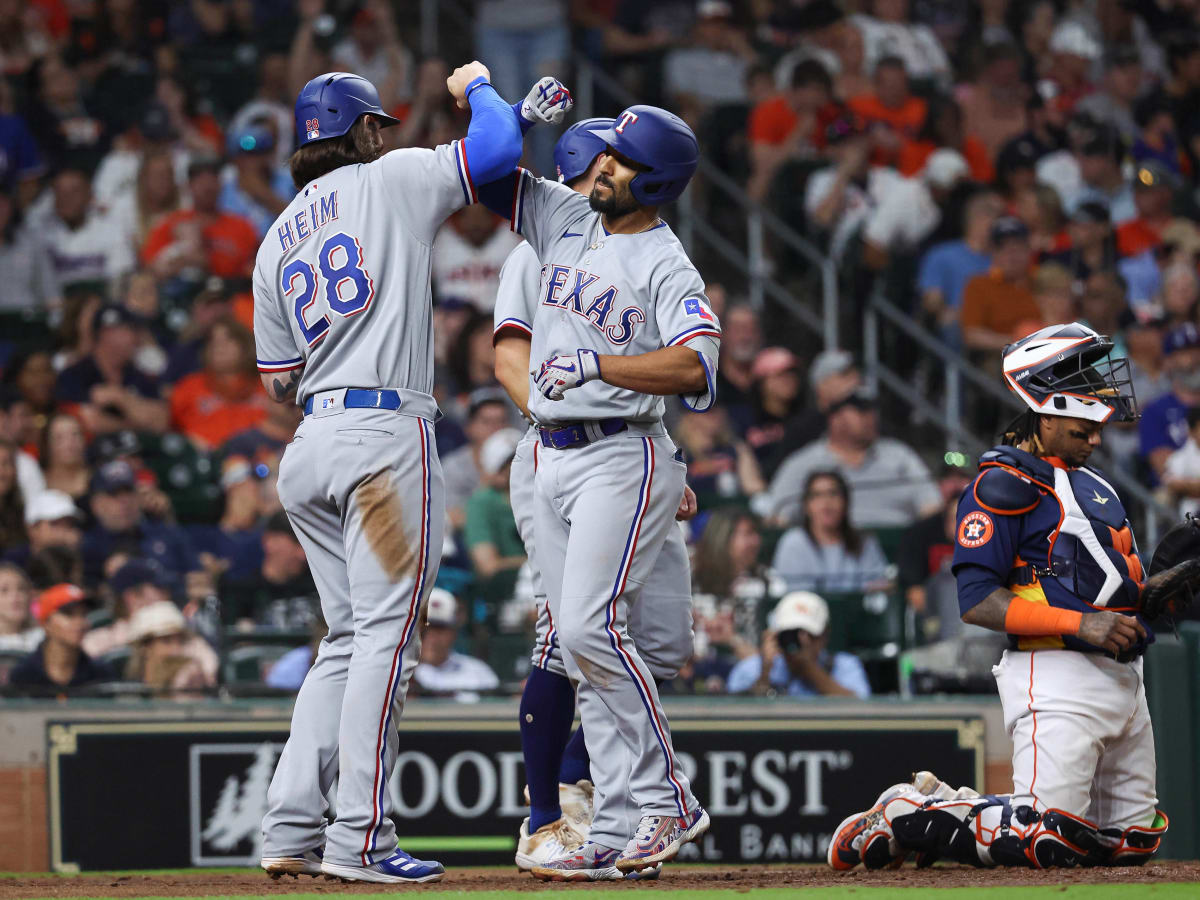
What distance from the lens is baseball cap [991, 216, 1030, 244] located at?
1093 centimetres

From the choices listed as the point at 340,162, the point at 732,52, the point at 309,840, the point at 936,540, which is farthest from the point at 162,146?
the point at 309,840

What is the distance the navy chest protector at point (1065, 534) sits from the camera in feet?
16.8

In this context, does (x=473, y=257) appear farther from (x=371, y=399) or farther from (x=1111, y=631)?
(x=1111, y=631)

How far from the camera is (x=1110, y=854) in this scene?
5.14 meters

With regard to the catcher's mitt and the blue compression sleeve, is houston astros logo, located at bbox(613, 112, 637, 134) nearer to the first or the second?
the blue compression sleeve

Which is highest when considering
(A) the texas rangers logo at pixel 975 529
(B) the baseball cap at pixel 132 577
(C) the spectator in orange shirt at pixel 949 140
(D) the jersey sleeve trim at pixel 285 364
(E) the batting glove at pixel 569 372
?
(C) the spectator in orange shirt at pixel 949 140

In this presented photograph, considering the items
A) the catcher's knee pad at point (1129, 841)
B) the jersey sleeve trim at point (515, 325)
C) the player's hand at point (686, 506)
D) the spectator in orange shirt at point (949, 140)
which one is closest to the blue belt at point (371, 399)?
the jersey sleeve trim at point (515, 325)

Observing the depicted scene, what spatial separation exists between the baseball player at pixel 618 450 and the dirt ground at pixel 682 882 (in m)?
0.21

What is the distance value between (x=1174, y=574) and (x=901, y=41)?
28.1 feet

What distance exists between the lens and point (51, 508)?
29.1 ft

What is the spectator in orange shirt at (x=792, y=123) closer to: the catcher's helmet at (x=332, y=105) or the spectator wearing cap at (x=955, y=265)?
the spectator wearing cap at (x=955, y=265)

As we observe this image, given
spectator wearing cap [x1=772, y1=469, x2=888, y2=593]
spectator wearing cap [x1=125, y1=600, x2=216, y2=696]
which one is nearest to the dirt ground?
spectator wearing cap [x1=125, y1=600, x2=216, y2=696]

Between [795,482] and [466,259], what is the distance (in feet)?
8.88

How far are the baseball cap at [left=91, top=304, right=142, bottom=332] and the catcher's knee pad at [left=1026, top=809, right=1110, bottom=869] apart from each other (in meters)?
6.76
